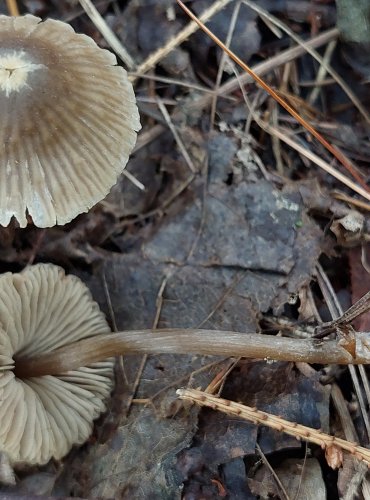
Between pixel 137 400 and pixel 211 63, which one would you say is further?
pixel 211 63

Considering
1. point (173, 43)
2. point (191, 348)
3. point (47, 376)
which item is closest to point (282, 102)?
point (173, 43)

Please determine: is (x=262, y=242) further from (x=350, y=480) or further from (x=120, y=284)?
(x=350, y=480)

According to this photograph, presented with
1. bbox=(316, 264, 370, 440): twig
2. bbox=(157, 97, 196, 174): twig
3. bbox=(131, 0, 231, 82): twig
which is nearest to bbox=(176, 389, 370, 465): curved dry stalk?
bbox=(316, 264, 370, 440): twig

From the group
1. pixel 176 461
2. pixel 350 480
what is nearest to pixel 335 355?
pixel 350 480

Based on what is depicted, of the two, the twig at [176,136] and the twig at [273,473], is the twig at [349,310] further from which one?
the twig at [176,136]

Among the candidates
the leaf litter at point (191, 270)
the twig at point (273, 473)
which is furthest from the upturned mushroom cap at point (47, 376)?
the twig at point (273, 473)
